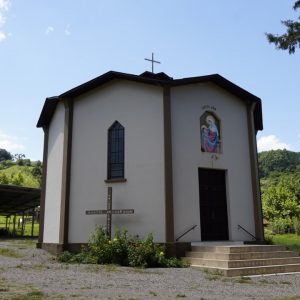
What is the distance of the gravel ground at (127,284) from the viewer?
6844 millimetres

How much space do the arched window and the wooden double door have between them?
Answer: 9.98 feet

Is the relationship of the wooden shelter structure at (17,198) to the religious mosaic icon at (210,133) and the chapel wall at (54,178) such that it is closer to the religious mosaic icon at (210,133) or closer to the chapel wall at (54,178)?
the chapel wall at (54,178)

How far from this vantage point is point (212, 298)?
6754 millimetres

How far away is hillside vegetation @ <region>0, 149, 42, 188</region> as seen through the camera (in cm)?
6994

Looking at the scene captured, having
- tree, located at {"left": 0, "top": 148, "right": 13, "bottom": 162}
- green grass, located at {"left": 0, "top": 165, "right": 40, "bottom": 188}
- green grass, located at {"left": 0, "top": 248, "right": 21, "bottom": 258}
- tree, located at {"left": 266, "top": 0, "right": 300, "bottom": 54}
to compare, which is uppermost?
tree, located at {"left": 0, "top": 148, "right": 13, "bottom": 162}

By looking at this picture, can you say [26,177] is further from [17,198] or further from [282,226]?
[17,198]

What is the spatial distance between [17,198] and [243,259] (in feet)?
66.3

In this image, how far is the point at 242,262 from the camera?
10836mm

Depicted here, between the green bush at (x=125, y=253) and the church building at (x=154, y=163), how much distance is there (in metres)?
0.92

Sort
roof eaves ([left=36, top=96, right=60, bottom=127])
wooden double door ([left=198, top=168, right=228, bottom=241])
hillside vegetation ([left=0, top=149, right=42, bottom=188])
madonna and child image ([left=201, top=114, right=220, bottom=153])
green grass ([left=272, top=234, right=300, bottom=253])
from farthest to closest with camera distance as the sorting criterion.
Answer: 1. hillside vegetation ([left=0, top=149, right=42, bottom=188])
2. roof eaves ([left=36, top=96, right=60, bottom=127])
3. green grass ([left=272, top=234, right=300, bottom=253])
4. madonna and child image ([left=201, top=114, right=220, bottom=153])
5. wooden double door ([left=198, top=168, right=228, bottom=241])

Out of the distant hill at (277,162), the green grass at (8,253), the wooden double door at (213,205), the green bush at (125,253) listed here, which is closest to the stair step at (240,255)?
the green bush at (125,253)

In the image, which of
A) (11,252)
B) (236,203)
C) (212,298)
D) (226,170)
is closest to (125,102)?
(226,170)

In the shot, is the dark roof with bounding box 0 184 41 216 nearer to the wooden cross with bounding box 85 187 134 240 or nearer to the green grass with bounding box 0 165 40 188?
the wooden cross with bounding box 85 187 134 240

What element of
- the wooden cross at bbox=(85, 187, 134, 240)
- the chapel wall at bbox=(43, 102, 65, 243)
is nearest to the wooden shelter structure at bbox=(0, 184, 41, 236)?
the chapel wall at bbox=(43, 102, 65, 243)
